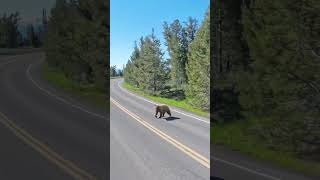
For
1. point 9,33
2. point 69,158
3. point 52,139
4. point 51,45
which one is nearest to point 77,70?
point 51,45

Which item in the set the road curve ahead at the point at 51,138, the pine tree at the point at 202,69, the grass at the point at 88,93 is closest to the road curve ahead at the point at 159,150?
the road curve ahead at the point at 51,138

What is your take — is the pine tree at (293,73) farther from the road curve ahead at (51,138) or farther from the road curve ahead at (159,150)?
the road curve ahead at (51,138)

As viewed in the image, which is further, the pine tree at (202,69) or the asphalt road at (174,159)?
the pine tree at (202,69)

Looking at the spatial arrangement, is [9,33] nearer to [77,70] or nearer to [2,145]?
[77,70]

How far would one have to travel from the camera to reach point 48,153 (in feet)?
46.7

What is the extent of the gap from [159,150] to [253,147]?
20.6 ft

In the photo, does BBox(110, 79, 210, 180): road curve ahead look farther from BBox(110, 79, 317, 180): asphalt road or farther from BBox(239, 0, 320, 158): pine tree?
BBox(239, 0, 320, 158): pine tree

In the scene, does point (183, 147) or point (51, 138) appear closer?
point (183, 147)

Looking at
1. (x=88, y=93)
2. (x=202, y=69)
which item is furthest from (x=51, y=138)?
(x=202, y=69)

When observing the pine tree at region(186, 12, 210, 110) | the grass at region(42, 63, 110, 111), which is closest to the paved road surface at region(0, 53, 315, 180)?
the grass at region(42, 63, 110, 111)

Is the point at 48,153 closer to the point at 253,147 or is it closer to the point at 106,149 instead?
the point at 106,149

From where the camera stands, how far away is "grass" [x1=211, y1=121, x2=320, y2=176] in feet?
54.3

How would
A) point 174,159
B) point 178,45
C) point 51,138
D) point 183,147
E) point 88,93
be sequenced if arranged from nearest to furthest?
1. point 174,159
2. point 183,147
3. point 51,138
4. point 88,93
5. point 178,45

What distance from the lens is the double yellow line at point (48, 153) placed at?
1176cm
